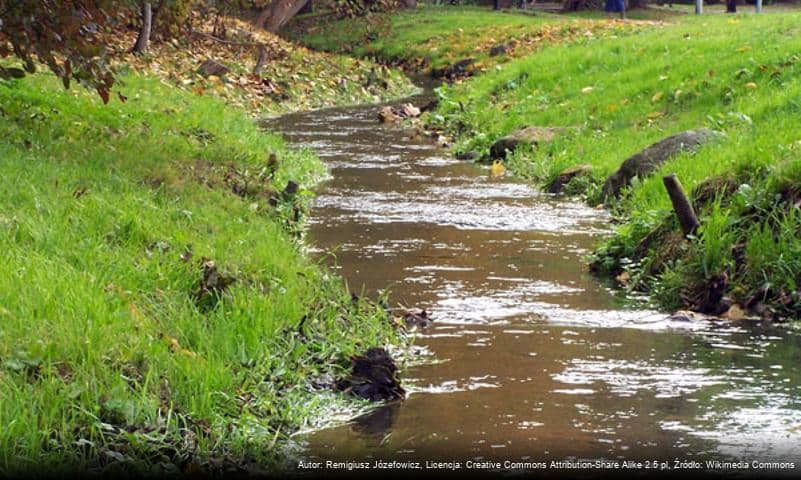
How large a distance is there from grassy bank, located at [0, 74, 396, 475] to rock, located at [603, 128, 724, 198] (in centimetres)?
362

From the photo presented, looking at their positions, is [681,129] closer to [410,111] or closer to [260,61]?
[410,111]

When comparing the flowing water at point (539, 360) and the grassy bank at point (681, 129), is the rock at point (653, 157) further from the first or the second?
the flowing water at point (539, 360)

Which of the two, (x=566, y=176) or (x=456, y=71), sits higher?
(x=566, y=176)

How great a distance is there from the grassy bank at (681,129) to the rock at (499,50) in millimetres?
5696

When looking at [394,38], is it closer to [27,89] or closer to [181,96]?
[181,96]

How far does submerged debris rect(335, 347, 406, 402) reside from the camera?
271 inches

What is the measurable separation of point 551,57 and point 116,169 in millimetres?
15950

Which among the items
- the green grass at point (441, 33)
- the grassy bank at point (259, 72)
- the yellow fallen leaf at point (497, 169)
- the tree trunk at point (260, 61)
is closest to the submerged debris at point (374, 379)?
the yellow fallen leaf at point (497, 169)

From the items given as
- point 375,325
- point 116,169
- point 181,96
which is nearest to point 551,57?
point 181,96

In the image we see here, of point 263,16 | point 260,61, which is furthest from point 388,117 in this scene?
point 263,16

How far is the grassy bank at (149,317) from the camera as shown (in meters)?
5.70

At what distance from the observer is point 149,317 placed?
23.0 feet

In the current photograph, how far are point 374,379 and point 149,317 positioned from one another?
4.05ft

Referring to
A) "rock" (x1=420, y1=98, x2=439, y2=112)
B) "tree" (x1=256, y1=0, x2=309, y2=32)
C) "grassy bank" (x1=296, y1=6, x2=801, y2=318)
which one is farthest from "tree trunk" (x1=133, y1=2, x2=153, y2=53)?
"tree" (x1=256, y1=0, x2=309, y2=32)
